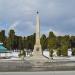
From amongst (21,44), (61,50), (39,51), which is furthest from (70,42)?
(39,51)

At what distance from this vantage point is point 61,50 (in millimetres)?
95875

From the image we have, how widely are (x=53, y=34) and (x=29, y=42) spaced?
10.7 meters

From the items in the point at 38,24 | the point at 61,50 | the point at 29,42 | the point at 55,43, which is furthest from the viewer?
the point at 29,42

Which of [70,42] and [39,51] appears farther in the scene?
[70,42]

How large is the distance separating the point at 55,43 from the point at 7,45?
2280 cm

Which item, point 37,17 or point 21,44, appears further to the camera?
point 21,44

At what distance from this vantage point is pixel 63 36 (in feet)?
489

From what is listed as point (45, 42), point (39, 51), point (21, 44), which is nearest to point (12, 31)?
point (21, 44)

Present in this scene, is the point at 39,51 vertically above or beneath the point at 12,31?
beneath

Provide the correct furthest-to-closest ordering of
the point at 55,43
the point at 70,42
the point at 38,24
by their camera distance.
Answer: the point at 70,42
the point at 55,43
the point at 38,24

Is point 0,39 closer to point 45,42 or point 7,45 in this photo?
point 7,45

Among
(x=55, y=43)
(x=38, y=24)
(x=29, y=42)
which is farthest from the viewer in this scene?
(x=29, y=42)

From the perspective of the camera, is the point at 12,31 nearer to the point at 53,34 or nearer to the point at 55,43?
the point at 53,34

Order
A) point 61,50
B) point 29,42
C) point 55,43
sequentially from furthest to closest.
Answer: point 29,42, point 55,43, point 61,50
